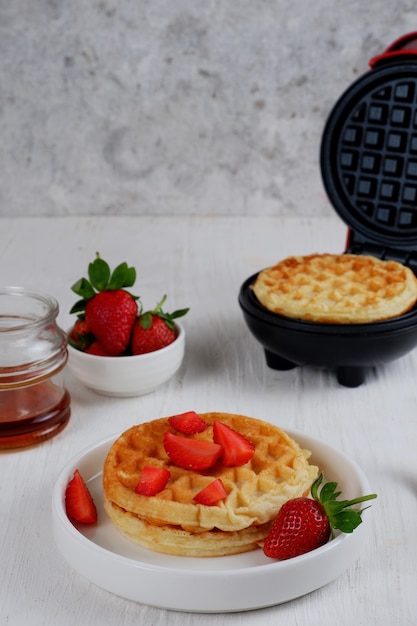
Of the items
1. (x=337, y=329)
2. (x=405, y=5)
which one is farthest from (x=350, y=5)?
(x=337, y=329)

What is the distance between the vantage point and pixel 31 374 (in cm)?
170

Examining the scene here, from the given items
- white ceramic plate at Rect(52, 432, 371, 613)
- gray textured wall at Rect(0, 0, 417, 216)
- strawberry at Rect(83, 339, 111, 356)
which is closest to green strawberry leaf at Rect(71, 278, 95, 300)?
strawberry at Rect(83, 339, 111, 356)

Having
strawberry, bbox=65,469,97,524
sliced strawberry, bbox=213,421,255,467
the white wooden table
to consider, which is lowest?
the white wooden table

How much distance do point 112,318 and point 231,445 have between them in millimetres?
543

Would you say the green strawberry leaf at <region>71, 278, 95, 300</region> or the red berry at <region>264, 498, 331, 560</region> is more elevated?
the red berry at <region>264, 498, 331, 560</region>

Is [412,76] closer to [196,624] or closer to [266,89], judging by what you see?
[266,89]

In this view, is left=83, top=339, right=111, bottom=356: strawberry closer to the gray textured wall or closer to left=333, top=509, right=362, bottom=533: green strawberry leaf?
left=333, top=509, right=362, bottom=533: green strawberry leaf

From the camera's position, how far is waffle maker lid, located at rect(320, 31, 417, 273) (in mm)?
2234

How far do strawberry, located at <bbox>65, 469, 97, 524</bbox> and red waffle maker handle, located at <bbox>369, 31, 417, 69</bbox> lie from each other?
1350 mm

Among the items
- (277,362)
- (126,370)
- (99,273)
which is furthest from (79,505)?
(277,362)

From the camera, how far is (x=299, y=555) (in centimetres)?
125

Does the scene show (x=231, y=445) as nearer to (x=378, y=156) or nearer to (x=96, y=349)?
(x=96, y=349)

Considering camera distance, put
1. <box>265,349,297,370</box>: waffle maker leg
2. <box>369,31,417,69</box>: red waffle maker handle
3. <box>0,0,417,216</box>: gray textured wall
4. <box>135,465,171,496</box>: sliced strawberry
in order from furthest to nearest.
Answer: <box>0,0,417,216</box>: gray textured wall
<box>369,31,417,69</box>: red waffle maker handle
<box>265,349,297,370</box>: waffle maker leg
<box>135,465,171,496</box>: sliced strawberry

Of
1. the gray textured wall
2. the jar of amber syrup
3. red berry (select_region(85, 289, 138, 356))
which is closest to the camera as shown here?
the jar of amber syrup
